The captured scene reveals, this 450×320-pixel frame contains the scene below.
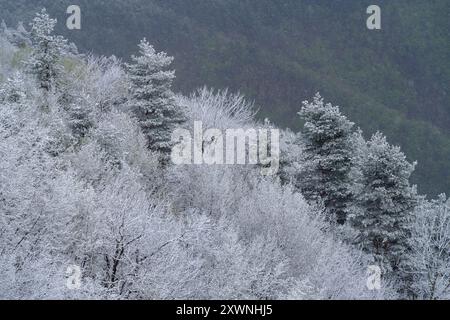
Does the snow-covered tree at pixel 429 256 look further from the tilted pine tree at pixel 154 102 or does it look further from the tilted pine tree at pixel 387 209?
the tilted pine tree at pixel 154 102

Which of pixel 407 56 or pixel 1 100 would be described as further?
pixel 407 56

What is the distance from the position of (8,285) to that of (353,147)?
16113 millimetres

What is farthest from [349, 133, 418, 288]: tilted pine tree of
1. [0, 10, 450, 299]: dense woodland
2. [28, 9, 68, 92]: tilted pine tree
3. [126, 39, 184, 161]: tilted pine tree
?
[28, 9, 68, 92]: tilted pine tree

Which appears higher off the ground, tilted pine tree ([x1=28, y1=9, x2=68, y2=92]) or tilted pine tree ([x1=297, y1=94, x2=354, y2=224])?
tilted pine tree ([x1=28, y1=9, x2=68, y2=92])

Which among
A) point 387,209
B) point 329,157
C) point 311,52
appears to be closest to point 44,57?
point 329,157

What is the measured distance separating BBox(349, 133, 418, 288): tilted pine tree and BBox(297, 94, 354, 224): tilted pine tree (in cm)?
258

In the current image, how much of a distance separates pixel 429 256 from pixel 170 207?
8.91 metres

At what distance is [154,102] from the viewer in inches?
900

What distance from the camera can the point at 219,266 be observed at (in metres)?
12.4

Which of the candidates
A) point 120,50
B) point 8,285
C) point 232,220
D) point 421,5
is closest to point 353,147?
point 232,220

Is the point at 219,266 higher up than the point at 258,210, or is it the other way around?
the point at 258,210

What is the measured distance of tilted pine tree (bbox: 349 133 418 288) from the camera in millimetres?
18156

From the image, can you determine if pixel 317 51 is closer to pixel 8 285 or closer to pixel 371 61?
pixel 371 61

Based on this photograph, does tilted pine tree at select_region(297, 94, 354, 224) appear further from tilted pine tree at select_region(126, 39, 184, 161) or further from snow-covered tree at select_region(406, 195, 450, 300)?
tilted pine tree at select_region(126, 39, 184, 161)
